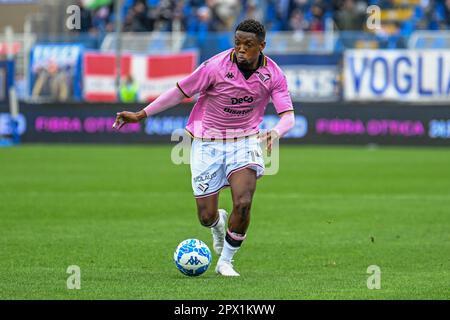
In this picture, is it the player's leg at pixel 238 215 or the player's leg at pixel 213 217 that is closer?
the player's leg at pixel 238 215

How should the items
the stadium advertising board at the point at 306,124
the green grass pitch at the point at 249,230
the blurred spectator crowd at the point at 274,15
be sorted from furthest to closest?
the blurred spectator crowd at the point at 274,15, the stadium advertising board at the point at 306,124, the green grass pitch at the point at 249,230

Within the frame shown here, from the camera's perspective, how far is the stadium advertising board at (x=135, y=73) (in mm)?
34406

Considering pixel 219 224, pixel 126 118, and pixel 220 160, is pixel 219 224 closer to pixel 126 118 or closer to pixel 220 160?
pixel 220 160

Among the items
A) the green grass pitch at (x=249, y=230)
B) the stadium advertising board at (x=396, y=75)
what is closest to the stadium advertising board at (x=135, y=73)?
the stadium advertising board at (x=396, y=75)

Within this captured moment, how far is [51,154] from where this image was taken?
28.7 meters

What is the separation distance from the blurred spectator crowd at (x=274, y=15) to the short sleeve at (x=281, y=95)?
2492 centimetres

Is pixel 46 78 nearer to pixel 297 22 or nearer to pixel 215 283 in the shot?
pixel 297 22

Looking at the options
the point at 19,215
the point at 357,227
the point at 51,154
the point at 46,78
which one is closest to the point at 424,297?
the point at 357,227

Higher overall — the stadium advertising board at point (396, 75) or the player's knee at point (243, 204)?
the player's knee at point (243, 204)

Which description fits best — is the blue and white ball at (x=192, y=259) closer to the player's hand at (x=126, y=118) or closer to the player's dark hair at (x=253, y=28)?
the player's hand at (x=126, y=118)

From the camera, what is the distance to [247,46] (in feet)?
33.8

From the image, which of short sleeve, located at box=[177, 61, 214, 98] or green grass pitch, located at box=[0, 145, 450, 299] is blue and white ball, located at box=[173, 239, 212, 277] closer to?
green grass pitch, located at box=[0, 145, 450, 299]

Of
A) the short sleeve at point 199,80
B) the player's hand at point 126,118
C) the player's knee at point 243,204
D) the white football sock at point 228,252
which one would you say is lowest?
the white football sock at point 228,252

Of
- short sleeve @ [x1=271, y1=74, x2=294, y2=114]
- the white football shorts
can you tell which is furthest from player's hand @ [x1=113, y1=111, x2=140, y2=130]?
short sleeve @ [x1=271, y1=74, x2=294, y2=114]
